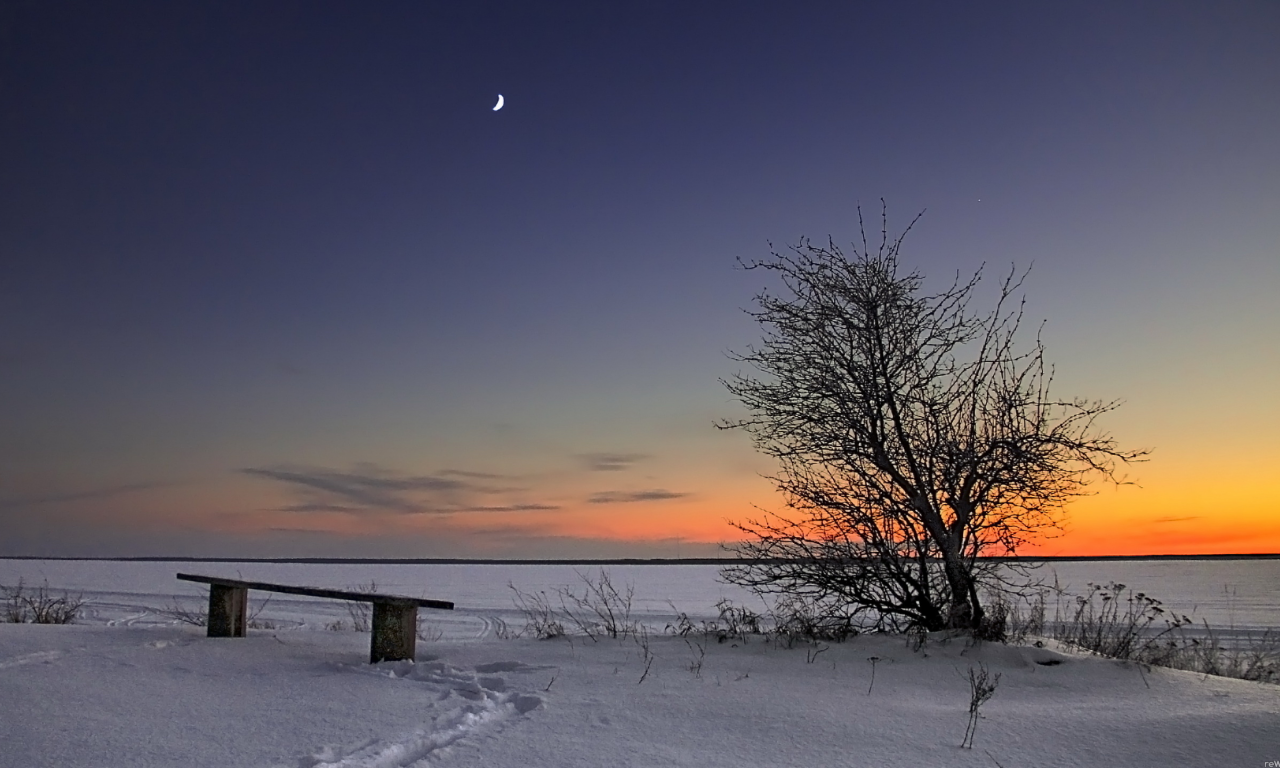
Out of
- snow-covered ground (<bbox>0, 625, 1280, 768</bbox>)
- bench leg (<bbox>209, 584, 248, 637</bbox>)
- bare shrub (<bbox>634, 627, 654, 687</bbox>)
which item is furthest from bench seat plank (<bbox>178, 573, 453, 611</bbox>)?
bare shrub (<bbox>634, 627, 654, 687</bbox>)

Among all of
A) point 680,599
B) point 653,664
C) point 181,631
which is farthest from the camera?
point 680,599

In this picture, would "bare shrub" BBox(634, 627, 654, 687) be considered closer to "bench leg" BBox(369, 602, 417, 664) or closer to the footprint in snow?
the footprint in snow

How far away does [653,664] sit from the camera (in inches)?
259

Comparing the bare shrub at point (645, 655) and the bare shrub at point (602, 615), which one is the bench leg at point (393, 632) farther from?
the bare shrub at point (645, 655)

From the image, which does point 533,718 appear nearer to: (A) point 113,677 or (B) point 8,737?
(B) point 8,737

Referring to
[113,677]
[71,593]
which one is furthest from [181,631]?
[71,593]

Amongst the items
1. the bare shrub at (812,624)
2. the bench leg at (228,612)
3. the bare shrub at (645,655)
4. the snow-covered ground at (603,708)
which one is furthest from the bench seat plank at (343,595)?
the bare shrub at (812,624)

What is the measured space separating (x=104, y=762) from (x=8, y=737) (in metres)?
0.83

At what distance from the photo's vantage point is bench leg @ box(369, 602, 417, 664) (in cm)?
655

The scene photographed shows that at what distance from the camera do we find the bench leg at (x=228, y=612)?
8.22 meters

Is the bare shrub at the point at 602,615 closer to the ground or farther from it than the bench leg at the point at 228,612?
closer to the ground

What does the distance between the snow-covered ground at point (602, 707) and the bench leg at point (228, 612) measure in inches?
21.5

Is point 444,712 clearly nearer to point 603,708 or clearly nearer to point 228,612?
point 603,708

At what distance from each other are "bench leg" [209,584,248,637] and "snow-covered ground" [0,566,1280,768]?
1.79ft
